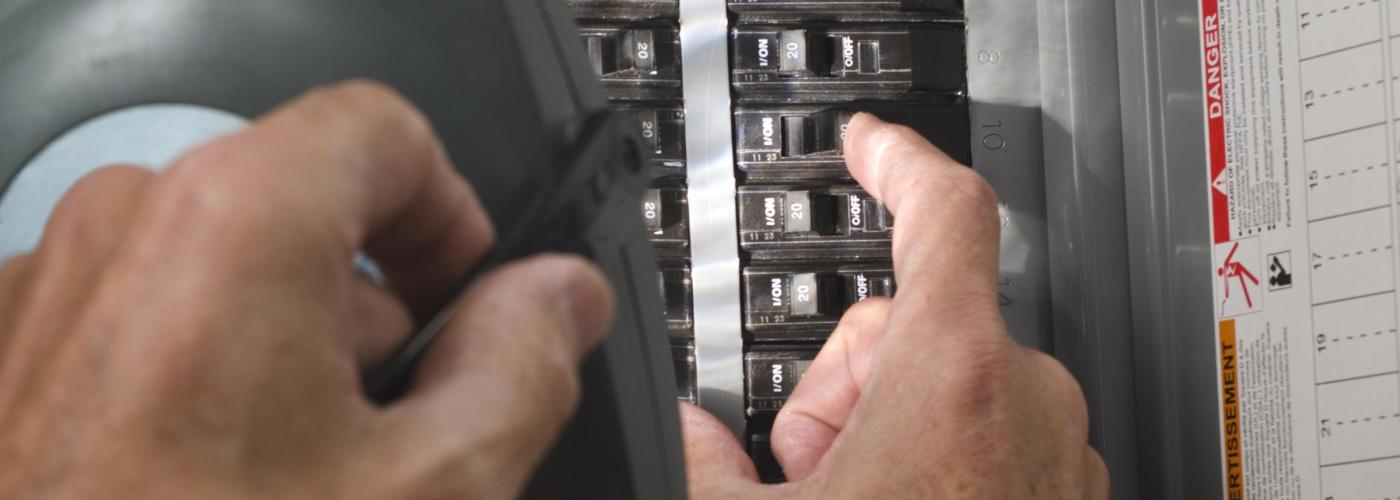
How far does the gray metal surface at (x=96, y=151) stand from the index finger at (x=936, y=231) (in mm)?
477

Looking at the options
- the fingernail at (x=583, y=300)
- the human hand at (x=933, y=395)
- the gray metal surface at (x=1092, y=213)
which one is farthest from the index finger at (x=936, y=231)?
the fingernail at (x=583, y=300)

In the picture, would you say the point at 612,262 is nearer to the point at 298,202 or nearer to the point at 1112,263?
the point at 298,202

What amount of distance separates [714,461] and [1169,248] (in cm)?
37

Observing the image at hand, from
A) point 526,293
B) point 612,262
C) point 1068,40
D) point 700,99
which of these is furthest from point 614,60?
point 526,293

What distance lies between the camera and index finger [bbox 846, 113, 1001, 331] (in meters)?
0.80

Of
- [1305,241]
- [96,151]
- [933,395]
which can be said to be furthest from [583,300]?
[1305,241]

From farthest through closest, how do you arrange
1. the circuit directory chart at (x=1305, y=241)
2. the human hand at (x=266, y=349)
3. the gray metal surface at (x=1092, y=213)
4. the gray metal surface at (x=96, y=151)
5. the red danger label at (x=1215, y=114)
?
the gray metal surface at (x=1092, y=213) < the red danger label at (x=1215, y=114) < the circuit directory chart at (x=1305, y=241) < the gray metal surface at (x=96, y=151) < the human hand at (x=266, y=349)

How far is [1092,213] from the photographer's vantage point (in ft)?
3.05

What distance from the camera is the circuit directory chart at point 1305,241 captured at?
707 millimetres

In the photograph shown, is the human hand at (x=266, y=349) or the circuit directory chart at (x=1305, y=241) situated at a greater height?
the human hand at (x=266, y=349)

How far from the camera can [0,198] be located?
48 cm

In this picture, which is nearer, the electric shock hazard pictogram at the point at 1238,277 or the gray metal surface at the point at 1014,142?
the electric shock hazard pictogram at the point at 1238,277

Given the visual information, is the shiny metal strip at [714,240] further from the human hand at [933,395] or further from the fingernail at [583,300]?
the fingernail at [583,300]

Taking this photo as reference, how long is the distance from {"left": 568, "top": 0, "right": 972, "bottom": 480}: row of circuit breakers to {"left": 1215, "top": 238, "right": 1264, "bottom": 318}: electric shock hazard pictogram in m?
0.21
